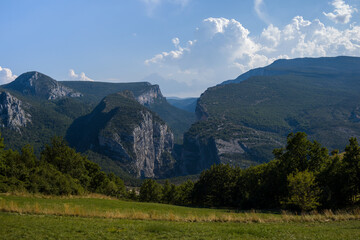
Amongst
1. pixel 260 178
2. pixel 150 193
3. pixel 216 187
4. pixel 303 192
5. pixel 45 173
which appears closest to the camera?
pixel 303 192

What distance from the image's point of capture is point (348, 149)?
111 ft

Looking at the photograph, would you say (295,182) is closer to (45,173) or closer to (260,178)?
(260,178)

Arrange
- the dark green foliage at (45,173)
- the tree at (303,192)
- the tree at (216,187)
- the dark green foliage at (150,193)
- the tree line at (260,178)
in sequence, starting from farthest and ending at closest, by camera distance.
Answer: the dark green foliage at (150,193)
the tree at (216,187)
the tree line at (260,178)
the tree at (303,192)
the dark green foliage at (45,173)

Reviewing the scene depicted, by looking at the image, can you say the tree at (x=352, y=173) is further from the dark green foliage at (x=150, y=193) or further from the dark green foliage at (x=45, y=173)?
the dark green foliage at (x=150, y=193)

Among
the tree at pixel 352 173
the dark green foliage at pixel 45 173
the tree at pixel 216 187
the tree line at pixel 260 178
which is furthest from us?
the tree at pixel 216 187

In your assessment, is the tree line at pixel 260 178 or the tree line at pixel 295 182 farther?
the tree line at pixel 295 182

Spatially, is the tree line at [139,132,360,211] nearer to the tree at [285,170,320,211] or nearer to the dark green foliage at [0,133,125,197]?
the tree at [285,170,320,211]

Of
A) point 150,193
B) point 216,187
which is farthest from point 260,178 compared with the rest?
point 150,193

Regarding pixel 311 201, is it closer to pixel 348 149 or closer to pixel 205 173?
pixel 348 149

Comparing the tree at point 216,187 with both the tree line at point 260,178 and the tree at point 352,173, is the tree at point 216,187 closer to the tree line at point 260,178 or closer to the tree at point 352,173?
the tree line at point 260,178

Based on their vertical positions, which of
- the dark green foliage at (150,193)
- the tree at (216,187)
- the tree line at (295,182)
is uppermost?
the tree line at (295,182)

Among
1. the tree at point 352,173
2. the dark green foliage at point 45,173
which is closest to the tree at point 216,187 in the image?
the tree at point 352,173

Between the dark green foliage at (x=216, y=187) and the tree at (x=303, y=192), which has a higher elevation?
the tree at (x=303, y=192)

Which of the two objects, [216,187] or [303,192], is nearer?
[303,192]
